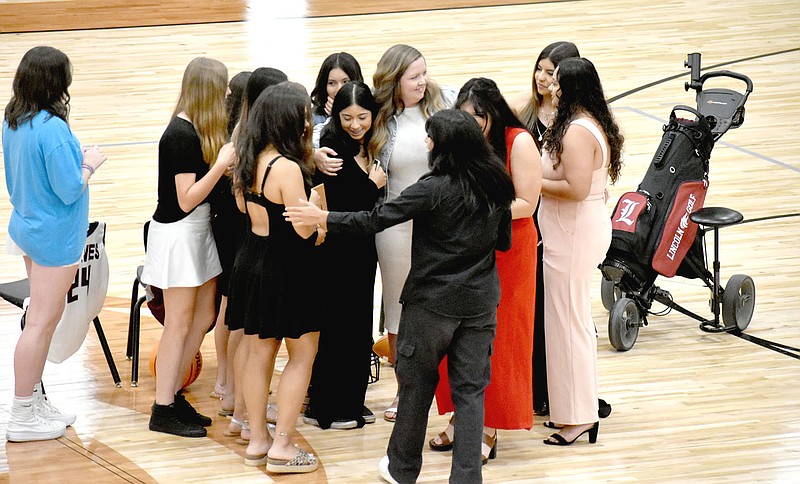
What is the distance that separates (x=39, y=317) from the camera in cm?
434

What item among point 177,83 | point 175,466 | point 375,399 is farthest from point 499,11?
point 175,466

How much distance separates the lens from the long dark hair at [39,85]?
Answer: 4078mm

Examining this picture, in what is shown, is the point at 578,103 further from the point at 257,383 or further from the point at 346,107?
the point at 257,383

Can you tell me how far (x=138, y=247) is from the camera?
6715 mm

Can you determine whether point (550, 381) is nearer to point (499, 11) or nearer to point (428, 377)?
point (428, 377)

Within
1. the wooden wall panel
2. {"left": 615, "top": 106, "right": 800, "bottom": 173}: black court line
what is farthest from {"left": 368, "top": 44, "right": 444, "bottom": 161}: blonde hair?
the wooden wall panel

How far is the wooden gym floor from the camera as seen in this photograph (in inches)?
170

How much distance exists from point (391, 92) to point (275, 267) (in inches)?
36.0

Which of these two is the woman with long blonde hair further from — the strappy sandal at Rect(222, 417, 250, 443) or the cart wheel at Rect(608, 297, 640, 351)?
the cart wheel at Rect(608, 297, 640, 351)

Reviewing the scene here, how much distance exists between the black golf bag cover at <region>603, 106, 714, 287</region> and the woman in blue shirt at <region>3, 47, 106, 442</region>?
2479 mm

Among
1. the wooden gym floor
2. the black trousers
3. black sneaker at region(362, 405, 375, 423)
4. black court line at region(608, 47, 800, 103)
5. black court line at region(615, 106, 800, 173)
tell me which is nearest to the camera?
the black trousers

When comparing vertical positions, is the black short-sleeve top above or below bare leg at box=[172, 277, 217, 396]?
above

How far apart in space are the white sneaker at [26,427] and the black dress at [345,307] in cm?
106

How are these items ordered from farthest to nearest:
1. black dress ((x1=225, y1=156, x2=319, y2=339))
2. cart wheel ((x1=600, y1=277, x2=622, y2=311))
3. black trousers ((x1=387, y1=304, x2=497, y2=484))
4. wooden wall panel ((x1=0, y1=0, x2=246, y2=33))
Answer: wooden wall panel ((x1=0, y1=0, x2=246, y2=33)), cart wheel ((x1=600, y1=277, x2=622, y2=311)), black dress ((x1=225, y1=156, x2=319, y2=339)), black trousers ((x1=387, y1=304, x2=497, y2=484))
